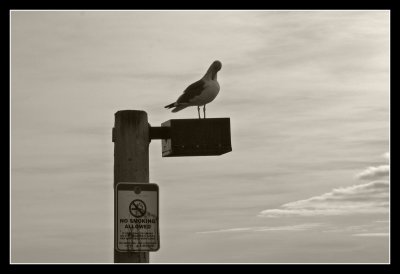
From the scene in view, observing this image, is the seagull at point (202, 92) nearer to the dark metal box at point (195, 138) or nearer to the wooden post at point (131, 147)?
the dark metal box at point (195, 138)

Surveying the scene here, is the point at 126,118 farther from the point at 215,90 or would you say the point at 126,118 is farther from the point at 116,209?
the point at 215,90

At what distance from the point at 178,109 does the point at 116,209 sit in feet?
13.5

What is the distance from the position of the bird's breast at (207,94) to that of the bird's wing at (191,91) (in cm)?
6

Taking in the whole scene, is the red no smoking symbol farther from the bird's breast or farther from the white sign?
the bird's breast

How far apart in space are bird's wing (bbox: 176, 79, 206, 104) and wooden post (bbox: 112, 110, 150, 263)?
293cm

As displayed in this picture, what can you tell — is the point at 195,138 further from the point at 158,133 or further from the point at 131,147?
the point at 131,147

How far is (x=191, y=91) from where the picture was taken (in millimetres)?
9078

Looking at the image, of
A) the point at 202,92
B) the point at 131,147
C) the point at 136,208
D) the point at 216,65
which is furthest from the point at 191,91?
the point at 136,208

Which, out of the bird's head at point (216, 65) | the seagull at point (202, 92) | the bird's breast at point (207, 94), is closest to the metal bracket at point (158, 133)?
the seagull at point (202, 92)

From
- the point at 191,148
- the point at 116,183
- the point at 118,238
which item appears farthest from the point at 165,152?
A: the point at 118,238

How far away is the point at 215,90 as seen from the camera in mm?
9320

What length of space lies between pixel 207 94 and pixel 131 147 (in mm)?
3272

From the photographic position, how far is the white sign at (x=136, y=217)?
19.0ft

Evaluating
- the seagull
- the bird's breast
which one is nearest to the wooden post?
the seagull
